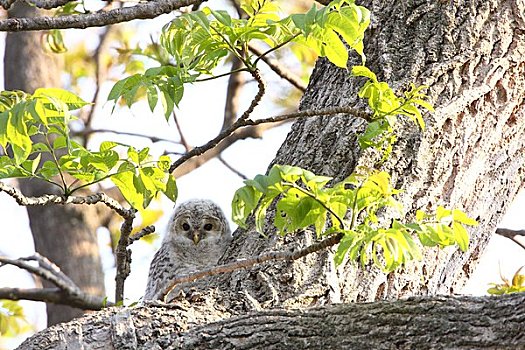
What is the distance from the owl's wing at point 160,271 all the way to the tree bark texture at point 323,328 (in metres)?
3.14

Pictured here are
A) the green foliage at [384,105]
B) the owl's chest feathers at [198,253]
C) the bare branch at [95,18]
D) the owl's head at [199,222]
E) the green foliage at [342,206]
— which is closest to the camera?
the green foliage at [342,206]

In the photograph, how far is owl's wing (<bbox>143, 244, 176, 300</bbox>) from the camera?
6.25m

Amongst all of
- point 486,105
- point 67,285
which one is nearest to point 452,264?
point 486,105

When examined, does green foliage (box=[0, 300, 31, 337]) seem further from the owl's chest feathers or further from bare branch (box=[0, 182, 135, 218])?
bare branch (box=[0, 182, 135, 218])

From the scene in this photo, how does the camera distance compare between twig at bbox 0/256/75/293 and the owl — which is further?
the owl

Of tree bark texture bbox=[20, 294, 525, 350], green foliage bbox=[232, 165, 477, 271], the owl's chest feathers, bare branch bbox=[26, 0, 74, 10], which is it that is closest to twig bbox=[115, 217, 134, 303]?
tree bark texture bbox=[20, 294, 525, 350]

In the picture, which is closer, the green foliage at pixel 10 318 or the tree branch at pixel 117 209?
the tree branch at pixel 117 209

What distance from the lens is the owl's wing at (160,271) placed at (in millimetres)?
6246

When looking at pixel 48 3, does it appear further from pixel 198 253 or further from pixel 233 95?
pixel 233 95

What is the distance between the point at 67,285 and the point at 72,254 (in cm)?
154

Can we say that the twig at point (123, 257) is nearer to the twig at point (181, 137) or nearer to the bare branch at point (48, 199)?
the bare branch at point (48, 199)

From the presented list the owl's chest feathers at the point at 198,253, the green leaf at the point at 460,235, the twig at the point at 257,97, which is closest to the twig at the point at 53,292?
the owl's chest feathers at the point at 198,253

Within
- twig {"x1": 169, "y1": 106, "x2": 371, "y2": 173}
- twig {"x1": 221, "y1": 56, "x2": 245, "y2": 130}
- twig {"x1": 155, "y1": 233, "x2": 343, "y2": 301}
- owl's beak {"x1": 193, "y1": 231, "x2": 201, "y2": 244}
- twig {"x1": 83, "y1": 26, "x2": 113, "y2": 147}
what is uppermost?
twig {"x1": 83, "y1": 26, "x2": 113, "y2": 147}

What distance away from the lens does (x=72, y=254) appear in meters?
7.87
